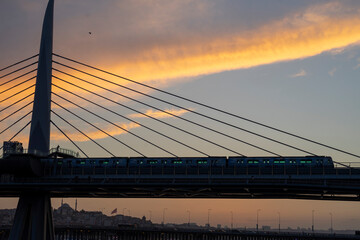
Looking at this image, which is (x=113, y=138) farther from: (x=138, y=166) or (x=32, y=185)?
(x=32, y=185)

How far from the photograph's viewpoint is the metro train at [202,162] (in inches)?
2557

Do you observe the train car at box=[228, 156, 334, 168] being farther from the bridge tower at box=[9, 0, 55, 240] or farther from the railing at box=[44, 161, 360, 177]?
the bridge tower at box=[9, 0, 55, 240]

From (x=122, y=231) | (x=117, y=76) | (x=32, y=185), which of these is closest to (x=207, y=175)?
(x=117, y=76)

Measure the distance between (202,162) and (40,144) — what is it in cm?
2229

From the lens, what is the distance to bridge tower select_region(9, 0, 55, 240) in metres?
67.6

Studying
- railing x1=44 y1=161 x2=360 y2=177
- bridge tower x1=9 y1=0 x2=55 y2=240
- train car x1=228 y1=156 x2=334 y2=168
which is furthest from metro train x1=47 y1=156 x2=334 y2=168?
bridge tower x1=9 y1=0 x2=55 y2=240

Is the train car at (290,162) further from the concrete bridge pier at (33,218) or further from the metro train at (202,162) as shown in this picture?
the concrete bridge pier at (33,218)

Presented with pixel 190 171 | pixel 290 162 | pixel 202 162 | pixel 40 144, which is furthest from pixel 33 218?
pixel 290 162

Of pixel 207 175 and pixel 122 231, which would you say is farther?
pixel 122 231

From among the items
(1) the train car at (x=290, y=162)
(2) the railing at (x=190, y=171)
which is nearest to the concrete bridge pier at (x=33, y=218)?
(2) the railing at (x=190, y=171)

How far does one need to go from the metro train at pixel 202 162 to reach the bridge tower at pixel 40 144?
5318 millimetres

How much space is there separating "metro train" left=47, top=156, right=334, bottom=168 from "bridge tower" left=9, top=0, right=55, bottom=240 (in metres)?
5.32

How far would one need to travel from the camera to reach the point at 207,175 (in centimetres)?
6384

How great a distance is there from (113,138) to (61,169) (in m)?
11.1
